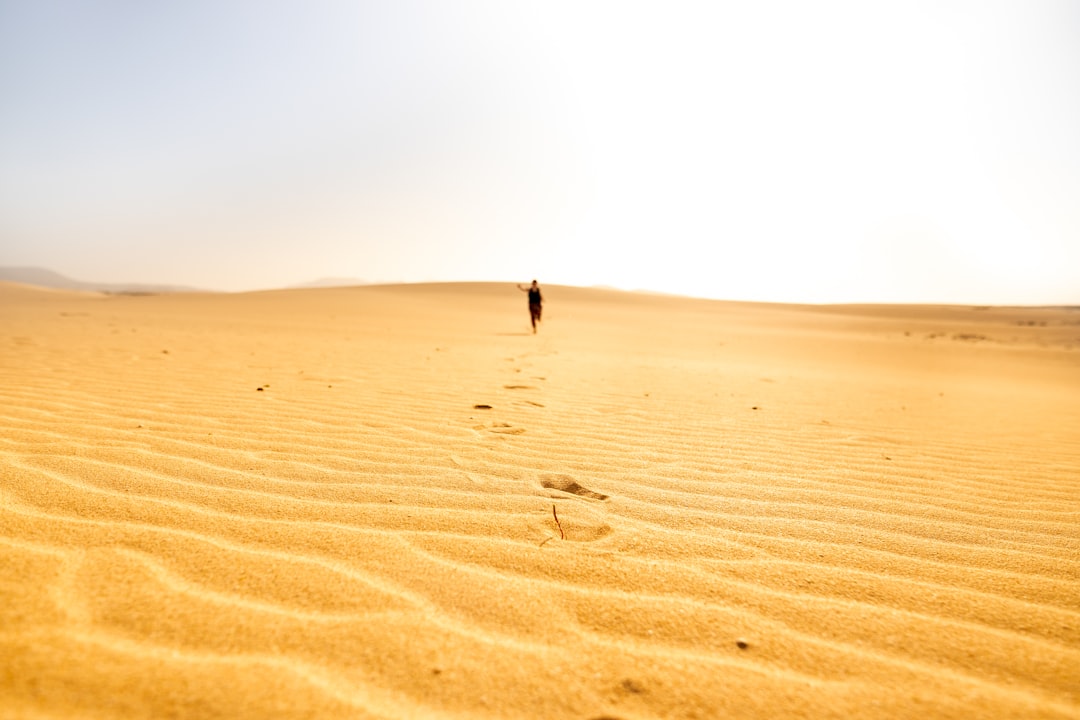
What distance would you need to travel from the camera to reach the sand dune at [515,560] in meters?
1.23

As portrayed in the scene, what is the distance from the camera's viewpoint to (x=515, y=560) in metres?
1.79

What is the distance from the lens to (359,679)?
4.01ft

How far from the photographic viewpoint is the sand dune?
1.23 meters

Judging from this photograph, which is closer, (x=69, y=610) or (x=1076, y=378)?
(x=69, y=610)

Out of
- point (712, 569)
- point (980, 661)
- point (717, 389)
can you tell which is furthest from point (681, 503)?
point (717, 389)

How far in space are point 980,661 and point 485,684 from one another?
4.11 feet

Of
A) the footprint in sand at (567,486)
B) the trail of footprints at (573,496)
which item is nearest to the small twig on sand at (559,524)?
the trail of footprints at (573,496)

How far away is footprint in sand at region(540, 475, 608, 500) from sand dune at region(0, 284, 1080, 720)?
0.02m

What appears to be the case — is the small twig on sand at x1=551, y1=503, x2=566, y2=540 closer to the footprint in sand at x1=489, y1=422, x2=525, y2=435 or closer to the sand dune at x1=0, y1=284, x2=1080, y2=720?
the sand dune at x1=0, y1=284, x2=1080, y2=720

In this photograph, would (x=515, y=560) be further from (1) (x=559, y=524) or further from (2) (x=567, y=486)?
(2) (x=567, y=486)

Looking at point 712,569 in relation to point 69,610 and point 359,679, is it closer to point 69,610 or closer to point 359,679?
point 359,679

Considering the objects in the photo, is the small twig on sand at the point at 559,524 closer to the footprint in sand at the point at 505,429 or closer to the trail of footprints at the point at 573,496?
the trail of footprints at the point at 573,496

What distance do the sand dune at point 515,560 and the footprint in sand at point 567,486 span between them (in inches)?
0.7

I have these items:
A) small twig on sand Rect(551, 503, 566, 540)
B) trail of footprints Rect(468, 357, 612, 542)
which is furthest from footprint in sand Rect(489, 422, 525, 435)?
small twig on sand Rect(551, 503, 566, 540)
